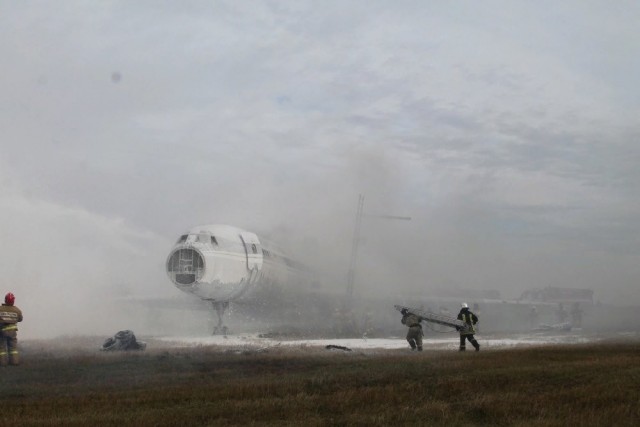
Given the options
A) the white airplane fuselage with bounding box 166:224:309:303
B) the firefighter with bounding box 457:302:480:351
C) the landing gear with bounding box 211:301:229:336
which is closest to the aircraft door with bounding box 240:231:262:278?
the white airplane fuselage with bounding box 166:224:309:303

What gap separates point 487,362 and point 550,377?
12.1 ft

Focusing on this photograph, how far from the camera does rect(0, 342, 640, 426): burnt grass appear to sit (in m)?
A: 12.7

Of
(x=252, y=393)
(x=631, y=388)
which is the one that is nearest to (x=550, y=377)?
(x=631, y=388)

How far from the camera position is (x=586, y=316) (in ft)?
339

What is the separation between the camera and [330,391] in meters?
15.6

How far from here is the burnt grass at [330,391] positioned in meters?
12.7

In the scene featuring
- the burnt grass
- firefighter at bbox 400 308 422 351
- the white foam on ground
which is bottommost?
the burnt grass

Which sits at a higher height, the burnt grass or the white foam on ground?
the white foam on ground

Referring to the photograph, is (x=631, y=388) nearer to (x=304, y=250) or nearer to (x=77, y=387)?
(x=77, y=387)

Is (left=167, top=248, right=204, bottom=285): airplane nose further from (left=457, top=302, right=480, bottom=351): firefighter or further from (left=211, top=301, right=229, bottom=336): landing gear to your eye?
(left=457, top=302, right=480, bottom=351): firefighter

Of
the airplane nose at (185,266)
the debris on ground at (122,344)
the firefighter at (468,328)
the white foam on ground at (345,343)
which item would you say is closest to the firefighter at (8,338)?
the debris on ground at (122,344)

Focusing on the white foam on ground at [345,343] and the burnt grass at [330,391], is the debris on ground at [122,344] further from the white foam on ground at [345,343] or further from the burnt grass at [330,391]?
the burnt grass at [330,391]

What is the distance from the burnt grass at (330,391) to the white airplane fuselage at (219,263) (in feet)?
48.9

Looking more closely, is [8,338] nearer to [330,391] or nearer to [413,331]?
[330,391]
